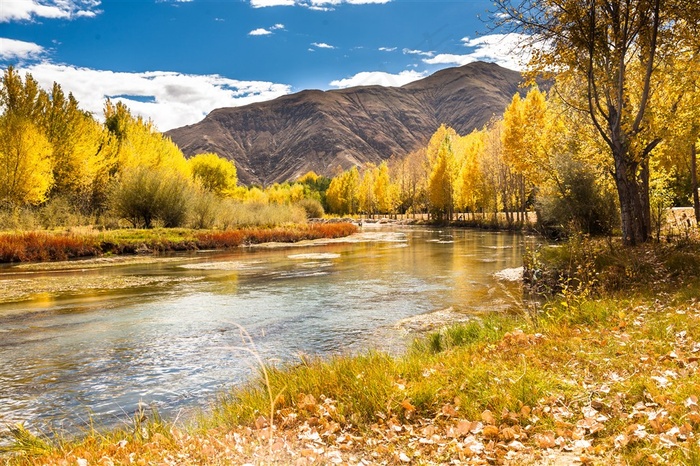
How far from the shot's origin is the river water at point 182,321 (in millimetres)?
7570

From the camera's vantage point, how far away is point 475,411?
512 cm

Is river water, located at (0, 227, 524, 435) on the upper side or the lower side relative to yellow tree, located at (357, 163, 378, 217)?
lower

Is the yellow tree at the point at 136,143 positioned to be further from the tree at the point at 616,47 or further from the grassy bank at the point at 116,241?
the tree at the point at 616,47

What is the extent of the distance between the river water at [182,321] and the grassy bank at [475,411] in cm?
123

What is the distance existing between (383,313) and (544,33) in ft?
29.4

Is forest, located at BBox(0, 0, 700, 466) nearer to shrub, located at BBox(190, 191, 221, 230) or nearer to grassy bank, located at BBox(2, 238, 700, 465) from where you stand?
grassy bank, located at BBox(2, 238, 700, 465)

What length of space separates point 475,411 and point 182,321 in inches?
383

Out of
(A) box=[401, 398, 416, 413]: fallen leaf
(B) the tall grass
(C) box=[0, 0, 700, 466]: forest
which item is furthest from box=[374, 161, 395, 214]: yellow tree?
(A) box=[401, 398, 416, 413]: fallen leaf

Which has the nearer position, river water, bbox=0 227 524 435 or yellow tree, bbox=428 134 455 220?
river water, bbox=0 227 524 435

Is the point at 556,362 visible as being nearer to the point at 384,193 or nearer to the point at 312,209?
the point at 384,193

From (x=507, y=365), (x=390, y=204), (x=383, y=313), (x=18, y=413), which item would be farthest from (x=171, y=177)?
(x=390, y=204)

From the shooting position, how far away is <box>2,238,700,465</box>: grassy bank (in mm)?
4273

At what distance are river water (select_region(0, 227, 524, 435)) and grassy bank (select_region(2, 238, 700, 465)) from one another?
1.23 meters

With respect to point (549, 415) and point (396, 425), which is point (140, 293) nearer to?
point (396, 425)
